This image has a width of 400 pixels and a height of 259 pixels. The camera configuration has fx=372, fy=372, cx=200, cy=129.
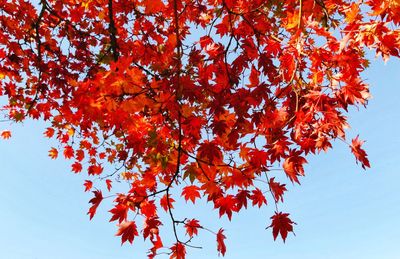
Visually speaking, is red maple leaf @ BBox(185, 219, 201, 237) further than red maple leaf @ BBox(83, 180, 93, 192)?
No

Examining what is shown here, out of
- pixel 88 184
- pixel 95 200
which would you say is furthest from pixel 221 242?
pixel 88 184

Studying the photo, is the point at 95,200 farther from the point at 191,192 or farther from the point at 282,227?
the point at 282,227

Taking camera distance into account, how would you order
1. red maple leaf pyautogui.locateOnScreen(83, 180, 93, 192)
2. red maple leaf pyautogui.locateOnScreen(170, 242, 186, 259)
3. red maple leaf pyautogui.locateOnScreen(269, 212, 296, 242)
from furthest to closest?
red maple leaf pyautogui.locateOnScreen(83, 180, 93, 192) → red maple leaf pyautogui.locateOnScreen(170, 242, 186, 259) → red maple leaf pyautogui.locateOnScreen(269, 212, 296, 242)

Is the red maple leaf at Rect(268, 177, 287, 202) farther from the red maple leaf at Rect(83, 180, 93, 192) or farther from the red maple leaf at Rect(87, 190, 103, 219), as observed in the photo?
the red maple leaf at Rect(83, 180, 93, 192)

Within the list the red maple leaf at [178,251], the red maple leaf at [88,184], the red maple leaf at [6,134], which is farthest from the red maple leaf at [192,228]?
Answer: the red maple leaf at [6,134]

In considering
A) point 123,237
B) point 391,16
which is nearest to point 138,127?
point 123,237

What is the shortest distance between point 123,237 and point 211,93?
1.57 meters

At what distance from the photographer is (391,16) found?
352 centimetres

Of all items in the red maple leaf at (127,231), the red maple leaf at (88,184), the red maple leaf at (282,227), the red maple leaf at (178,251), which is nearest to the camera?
the red maple leaf at (282,227)

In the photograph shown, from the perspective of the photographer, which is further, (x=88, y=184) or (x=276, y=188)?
(x=88, y=184)

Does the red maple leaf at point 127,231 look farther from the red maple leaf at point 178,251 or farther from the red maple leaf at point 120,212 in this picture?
the red maple leaf at point 178,251

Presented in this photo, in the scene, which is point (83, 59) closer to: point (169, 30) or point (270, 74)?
point (169, 30)

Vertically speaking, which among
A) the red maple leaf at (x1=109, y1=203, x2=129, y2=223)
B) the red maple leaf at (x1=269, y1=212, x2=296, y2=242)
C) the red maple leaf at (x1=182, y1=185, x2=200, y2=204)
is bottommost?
the red maple leaf at (x1=269, y1=212, x2=296, y2=242)

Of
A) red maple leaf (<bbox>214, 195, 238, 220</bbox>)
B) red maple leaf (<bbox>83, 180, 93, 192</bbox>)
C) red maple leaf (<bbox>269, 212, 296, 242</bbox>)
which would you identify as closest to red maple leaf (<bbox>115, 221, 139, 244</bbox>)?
red maple leaf (<bbox>214, 195, 238, 220</bbox>)
